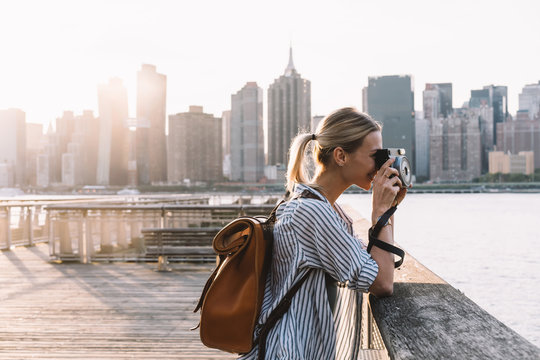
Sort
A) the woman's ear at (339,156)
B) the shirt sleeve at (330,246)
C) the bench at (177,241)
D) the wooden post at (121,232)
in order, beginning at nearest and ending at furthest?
the shirt sleeve at (330,246), the woman's ear at (339,156), the bench at (177,241), the wooden post at (121,232)

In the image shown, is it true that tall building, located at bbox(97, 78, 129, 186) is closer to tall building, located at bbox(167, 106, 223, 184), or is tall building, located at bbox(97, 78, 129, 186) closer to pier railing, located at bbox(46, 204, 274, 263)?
tall building, located at bbox(167, 106, 223, 184)

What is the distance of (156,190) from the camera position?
8975 centimetres


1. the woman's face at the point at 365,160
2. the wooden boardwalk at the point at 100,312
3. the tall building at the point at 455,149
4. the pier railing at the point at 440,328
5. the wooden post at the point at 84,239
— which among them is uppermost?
the tall building at the point at 455,149

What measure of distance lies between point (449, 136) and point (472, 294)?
410ft

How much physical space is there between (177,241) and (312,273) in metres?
6.02

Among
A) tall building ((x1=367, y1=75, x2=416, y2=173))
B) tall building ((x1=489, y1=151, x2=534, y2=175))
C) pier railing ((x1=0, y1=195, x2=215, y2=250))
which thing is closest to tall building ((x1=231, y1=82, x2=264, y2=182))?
tall building ((x1=367, y1=75, x2=416, y2=173))

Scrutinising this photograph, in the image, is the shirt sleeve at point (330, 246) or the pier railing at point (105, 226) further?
the pier railing at point (105, 226)

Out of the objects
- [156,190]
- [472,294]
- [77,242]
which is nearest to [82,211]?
[77,242]

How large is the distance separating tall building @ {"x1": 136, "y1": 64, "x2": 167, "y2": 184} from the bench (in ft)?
330

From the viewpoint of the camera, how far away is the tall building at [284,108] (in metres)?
126

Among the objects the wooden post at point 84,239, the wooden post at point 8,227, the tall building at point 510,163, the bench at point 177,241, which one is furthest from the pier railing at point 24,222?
the tall building at point 510,163

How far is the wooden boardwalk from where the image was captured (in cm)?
375

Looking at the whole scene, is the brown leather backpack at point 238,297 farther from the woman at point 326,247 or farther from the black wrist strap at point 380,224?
the black wrist strap at point 380,224

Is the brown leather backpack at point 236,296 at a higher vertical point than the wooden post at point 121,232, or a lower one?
higher
